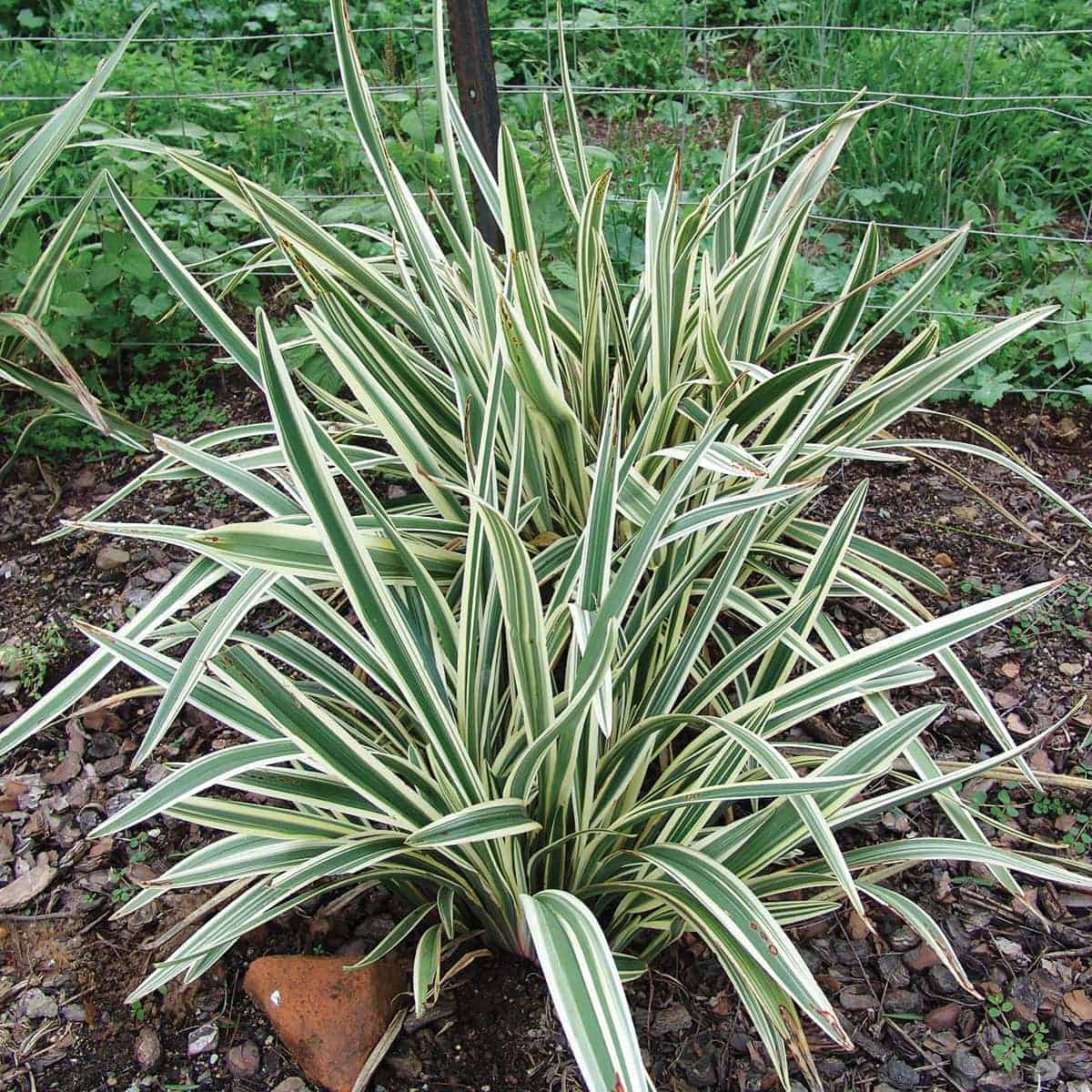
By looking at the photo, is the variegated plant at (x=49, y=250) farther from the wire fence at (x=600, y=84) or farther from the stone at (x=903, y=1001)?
the stone at (x=903, y=1001)

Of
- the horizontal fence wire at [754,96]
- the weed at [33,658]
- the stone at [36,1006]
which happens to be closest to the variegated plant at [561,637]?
the stone at [36,1006]

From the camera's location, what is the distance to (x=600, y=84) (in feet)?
11.0

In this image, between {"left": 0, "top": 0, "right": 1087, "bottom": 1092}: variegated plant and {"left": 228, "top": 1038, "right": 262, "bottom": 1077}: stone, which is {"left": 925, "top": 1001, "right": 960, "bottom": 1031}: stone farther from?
{"left": 228, "top": 1038, "right": 262, "bottom": 1077}: stone

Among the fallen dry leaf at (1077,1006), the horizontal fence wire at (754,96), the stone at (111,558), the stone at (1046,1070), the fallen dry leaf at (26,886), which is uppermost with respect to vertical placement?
the horizontal fence wire at (754,96)

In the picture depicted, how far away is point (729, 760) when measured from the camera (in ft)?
4.31

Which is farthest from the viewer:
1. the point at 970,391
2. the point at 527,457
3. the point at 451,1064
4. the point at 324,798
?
the point at 970,391

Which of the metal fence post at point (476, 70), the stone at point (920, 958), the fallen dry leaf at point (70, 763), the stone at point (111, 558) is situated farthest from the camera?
the stone at point (111, 558)

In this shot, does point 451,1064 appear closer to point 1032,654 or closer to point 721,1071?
point 721,1071

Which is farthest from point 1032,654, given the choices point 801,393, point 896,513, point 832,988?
point 832,988

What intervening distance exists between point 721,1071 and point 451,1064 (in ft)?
1.10

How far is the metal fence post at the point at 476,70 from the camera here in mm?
2031

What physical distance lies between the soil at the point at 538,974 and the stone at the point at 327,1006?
0.13 ft

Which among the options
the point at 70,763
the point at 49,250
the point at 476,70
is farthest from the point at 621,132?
the point at 70,763

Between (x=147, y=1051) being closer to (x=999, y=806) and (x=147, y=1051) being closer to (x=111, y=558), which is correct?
(x=111, y=558)
